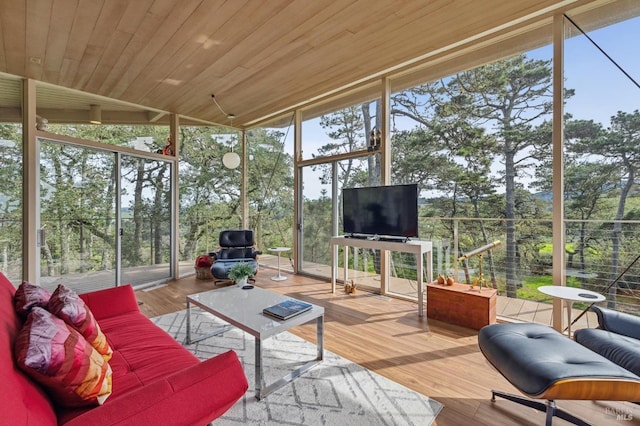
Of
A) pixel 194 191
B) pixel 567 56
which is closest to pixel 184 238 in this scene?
pixel 194 191

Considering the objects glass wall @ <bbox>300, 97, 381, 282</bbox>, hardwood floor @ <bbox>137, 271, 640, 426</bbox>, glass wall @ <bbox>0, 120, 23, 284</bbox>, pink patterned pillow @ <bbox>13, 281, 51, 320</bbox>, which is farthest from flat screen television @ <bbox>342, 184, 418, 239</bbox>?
glass wall @ <bbox>0, 120, 23, 284</bbox>

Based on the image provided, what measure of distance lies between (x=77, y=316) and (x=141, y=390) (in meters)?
0.72

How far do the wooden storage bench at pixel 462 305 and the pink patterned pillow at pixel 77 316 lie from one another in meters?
2.89

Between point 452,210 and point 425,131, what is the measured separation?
1.07 m

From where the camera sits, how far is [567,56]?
2.76 m

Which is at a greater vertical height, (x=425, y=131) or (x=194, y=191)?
(x=425, y=131)

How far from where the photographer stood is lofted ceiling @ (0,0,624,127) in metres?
2.46

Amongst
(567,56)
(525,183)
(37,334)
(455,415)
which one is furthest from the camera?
(525,183)

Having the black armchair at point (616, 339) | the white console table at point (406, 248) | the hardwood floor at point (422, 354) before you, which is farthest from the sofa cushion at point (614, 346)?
the white console table at point (406, 248)

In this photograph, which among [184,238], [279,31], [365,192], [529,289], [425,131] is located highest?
[279,31]

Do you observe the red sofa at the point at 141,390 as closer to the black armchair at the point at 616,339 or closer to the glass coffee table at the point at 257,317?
the glass coffee table at the point at 257,317

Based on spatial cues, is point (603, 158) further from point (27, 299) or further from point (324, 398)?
point (27, 299)

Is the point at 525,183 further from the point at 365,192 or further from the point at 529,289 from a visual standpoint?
the point at 365,192

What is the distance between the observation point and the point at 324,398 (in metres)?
1.89
